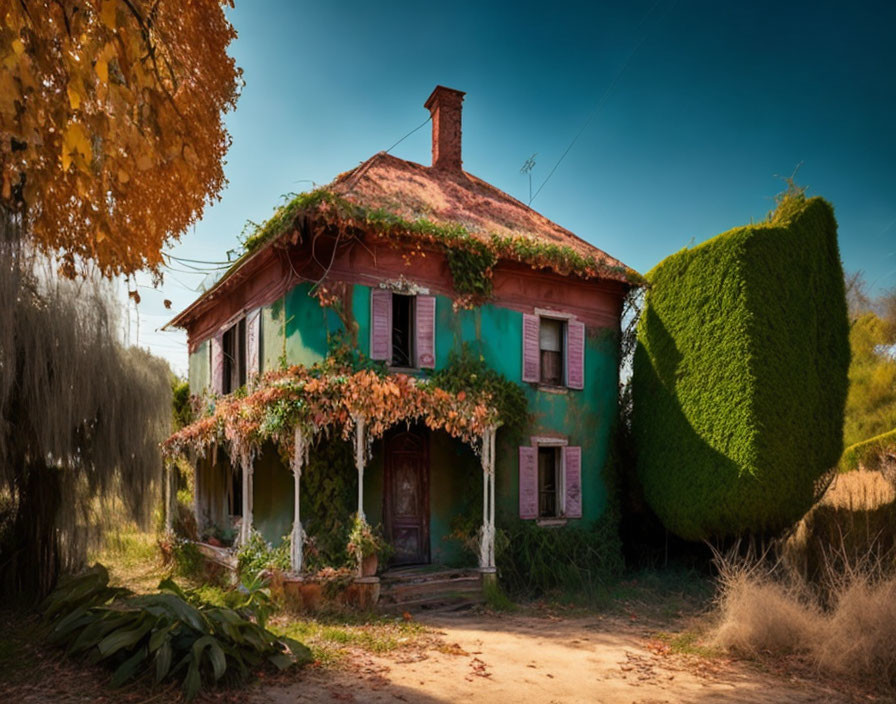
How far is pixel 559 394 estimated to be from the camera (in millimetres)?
13586

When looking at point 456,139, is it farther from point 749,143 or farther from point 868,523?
point 868,523

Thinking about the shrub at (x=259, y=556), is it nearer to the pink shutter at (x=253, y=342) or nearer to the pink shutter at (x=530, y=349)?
the pink shutter at (x=253, y=342)

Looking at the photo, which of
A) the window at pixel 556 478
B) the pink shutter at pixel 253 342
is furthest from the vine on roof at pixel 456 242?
Answer: the window at pixel 556 478

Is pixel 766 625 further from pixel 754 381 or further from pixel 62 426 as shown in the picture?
pixel 62 426

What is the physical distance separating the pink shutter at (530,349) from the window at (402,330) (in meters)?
2.42

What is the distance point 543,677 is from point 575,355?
7.80 meters

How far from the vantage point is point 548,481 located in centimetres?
1346

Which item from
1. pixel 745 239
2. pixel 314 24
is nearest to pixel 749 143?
pixel 745 239

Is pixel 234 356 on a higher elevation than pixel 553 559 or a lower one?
higher

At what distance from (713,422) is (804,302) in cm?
275

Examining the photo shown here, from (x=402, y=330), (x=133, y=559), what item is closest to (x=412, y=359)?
(x=402, y=330)

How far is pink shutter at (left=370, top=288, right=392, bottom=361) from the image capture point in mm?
11539

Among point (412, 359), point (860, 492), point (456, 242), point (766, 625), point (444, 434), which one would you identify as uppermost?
point (456, 242)

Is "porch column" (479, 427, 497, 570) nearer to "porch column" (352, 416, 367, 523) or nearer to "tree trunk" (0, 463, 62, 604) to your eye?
"porch column" (352, 416, 367, 523)
